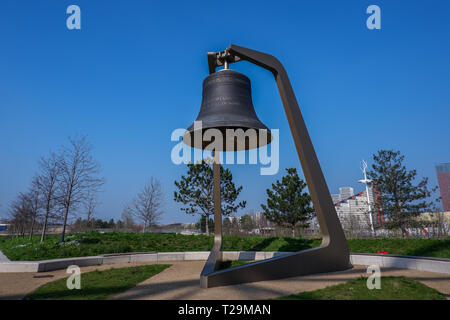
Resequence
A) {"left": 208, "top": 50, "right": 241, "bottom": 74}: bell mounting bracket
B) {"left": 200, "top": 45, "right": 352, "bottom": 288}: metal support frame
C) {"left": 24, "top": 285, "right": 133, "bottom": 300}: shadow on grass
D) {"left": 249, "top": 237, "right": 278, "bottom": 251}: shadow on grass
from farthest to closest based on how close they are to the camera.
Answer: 1. {"left": 249, "top": 237, "right": 278, "bottom": 251}: shadow on grass
2. {"left": 208, "top": 50, "right": 241, "bottom": 74}: bell mounting bracket
3. {"left": 200, "top": 45, "right": 352, "bottom": 288}: metal support frame
4. {"left": 24, "top": 285, "right": 133, "bottom": 300}: shadow on grass

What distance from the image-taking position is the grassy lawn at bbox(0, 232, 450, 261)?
9.41 m

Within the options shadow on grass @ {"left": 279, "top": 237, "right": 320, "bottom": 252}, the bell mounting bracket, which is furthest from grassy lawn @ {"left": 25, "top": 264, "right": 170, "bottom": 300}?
the bell mounting bracket

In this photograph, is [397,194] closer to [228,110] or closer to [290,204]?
[290,204]

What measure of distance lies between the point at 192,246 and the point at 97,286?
690cm

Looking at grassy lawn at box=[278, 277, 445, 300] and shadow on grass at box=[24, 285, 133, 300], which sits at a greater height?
grassy lawn at box=[278, 277, 445, 300]

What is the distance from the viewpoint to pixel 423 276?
6133mm

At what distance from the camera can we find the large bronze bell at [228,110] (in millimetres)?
5918

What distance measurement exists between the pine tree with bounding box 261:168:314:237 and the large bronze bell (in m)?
18.1

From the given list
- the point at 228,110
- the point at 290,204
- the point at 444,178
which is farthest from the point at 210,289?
the point at 444,178

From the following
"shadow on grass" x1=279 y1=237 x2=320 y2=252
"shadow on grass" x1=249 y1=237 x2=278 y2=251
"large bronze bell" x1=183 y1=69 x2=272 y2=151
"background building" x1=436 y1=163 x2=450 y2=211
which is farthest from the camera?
"background building" x1=436 y1=163 x2=450 y2=211

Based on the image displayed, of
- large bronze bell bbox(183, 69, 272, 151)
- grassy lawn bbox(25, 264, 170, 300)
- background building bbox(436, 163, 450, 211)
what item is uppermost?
background building bbox(436, 163, 450, 211)

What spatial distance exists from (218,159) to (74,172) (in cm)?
1037

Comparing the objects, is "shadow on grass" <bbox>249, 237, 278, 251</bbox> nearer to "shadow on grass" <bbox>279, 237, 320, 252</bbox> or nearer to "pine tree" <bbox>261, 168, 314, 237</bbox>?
"shadow on grass" <bbox>279, 237, 320, 252</bbox>

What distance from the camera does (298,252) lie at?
599 cm
